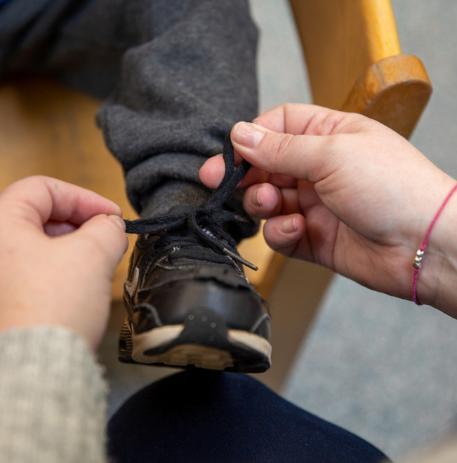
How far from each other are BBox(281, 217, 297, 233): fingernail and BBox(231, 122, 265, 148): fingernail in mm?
87

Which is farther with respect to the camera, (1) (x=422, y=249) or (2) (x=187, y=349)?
(1) (x=422, y=249)

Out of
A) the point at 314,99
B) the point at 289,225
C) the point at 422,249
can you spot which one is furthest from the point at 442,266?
the point at 314,99

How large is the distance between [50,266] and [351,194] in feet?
0.79

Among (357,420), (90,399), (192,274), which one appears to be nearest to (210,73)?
(192,274)

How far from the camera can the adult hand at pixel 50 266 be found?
367 mm

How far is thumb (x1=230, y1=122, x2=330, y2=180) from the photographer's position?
1.65 feet

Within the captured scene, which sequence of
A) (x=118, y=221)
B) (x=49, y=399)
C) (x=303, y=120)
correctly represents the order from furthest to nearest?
(x=303, y=120) → (x=118, y=221) → (x=49, y=399)

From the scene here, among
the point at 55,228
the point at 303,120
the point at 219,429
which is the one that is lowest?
the point at 219,429

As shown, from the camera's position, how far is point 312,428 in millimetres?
505

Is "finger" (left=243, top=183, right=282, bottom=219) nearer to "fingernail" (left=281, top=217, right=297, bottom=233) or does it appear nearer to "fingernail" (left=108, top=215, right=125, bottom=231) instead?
"fingernail" (left=281, top=217, right=297, bottom=233)

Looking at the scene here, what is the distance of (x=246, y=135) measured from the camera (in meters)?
0.53

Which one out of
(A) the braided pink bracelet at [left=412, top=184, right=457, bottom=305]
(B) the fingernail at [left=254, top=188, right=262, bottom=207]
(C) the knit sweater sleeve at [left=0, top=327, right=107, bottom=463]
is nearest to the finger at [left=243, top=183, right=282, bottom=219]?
(B) the fingernail at [left=254, top=188, right=262, bottom=207]

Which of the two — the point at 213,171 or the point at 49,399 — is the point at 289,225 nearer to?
the point at 213,171

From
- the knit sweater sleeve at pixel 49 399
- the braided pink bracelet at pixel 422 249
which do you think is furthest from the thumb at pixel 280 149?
the knit sweater sleeve at pixel 49 399
